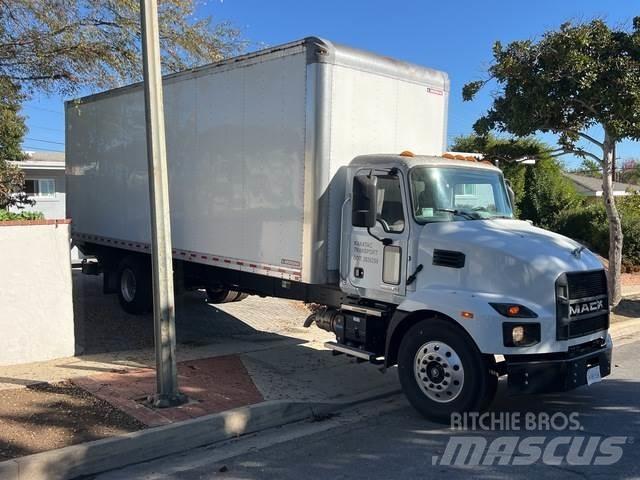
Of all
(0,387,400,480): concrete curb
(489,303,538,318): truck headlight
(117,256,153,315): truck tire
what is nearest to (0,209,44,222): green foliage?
(117,256,153,315): truck tire

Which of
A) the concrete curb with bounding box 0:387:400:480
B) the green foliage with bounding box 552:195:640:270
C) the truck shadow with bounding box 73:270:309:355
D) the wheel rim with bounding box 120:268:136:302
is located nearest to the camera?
the concrete curb with bounding box 0:387:400:480

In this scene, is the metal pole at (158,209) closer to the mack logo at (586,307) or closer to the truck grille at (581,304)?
the truck grille at (581,304)

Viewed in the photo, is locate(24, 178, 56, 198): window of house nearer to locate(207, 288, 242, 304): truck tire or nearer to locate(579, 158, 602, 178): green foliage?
locate(207, 288, 242, 304): truck tire

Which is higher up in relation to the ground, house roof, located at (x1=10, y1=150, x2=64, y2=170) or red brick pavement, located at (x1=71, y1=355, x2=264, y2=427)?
house roof, located at (x1=10, y1=150, x2=64, y2=170)

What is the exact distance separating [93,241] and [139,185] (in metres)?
2.26

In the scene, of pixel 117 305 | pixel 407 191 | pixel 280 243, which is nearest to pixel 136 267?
pixel 117 305

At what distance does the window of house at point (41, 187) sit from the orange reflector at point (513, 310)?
19.5 metres

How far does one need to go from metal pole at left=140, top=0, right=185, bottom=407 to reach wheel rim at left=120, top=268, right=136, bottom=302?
5.27 m

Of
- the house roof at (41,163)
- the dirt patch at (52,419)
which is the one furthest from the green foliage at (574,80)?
the house roof at (41,163)

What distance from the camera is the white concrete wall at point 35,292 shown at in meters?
7.12

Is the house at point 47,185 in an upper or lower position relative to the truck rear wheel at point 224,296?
upper

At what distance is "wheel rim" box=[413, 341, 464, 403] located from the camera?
18.2ft

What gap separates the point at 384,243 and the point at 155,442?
9.52 ft

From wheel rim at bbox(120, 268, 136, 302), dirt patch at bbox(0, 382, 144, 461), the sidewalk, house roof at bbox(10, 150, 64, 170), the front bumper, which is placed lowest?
the sidewalk
